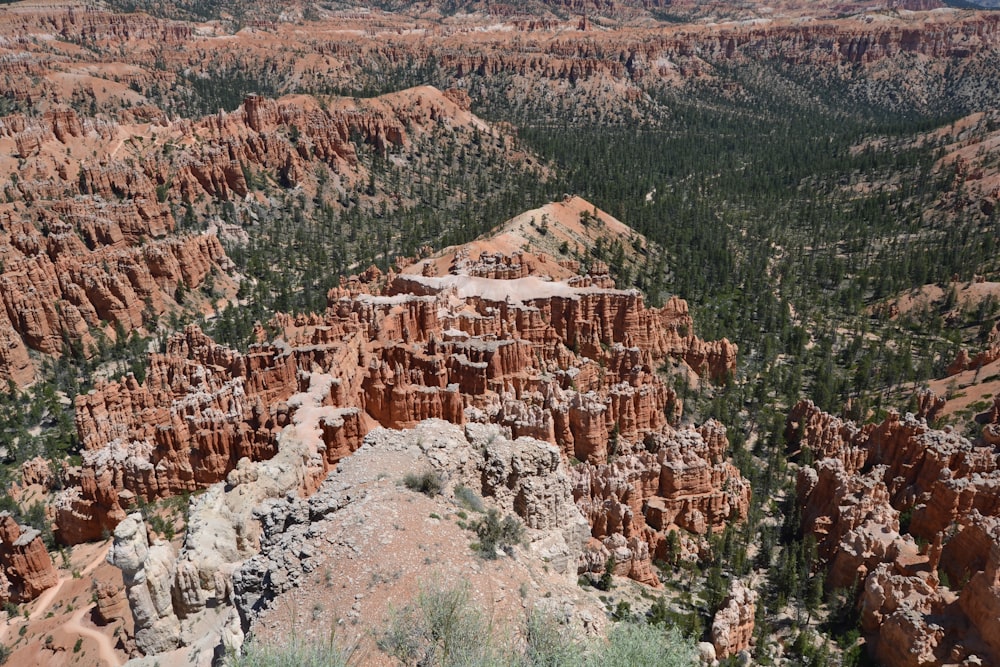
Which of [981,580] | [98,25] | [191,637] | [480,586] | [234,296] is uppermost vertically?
[98,25]

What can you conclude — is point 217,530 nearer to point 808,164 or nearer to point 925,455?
point 925,455

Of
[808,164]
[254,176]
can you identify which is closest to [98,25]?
[254,176]

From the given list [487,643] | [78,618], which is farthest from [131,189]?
[487,643]

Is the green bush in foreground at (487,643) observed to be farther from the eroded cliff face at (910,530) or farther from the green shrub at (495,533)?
the eroded cliff face at (910,530)

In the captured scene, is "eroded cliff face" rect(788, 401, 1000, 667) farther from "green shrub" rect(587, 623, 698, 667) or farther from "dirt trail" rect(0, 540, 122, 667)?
"dirt trail" rect(0, 540, 122, 667)

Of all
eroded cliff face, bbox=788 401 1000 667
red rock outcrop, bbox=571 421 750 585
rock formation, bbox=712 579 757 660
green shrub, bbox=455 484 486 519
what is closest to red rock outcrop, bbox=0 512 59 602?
green shrub, bbox=455 484 486 519

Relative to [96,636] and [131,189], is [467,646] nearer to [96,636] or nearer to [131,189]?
[96,636]
